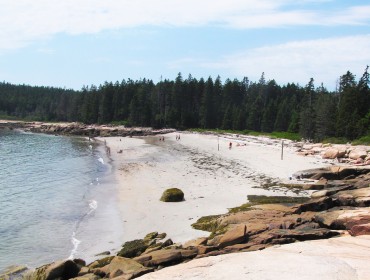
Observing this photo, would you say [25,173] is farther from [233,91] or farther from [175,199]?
[233,91]

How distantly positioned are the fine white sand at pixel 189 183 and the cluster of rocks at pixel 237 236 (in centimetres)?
183

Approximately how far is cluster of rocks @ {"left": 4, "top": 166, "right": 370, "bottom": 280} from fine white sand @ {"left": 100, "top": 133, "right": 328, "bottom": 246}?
1.83 m

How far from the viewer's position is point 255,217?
18.5 m

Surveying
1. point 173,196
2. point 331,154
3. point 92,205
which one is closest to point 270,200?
point 173,196

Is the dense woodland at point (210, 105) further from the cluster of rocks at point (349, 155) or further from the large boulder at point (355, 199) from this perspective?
the large boulder at point (355, 199)

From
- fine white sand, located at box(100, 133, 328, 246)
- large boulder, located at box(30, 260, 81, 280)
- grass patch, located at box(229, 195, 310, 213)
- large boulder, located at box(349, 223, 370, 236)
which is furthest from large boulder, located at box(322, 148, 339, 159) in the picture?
large boulder, located at box(30, 260, 81, 280)

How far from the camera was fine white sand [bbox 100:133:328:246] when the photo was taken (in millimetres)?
21969

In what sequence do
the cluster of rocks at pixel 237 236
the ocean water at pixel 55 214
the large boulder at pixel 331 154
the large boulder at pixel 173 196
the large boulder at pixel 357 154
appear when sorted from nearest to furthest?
→ the cluster of rocks at pixel 237 236
the ocean water at pixel 55 214
the large boulder at pixel 173 196
the large boulder at pixel 357 154
the large boulder at pixel 331 154

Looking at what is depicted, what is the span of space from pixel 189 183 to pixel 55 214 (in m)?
12.0

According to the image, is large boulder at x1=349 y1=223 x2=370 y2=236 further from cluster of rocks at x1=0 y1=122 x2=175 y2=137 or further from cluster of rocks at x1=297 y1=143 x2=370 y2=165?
A: cluster of rocks at x1=0 y1=122 x2=175 y2=137

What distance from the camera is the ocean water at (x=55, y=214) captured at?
61.8ft

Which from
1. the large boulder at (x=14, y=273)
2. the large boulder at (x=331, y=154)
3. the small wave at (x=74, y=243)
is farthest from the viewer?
the large boulder at (x=331, y=154)

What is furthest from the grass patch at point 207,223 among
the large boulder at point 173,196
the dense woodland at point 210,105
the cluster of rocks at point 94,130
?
the cluster of rocks at point 94,130

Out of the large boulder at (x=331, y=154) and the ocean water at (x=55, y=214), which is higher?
the large boulder at (x=331, y=154)
